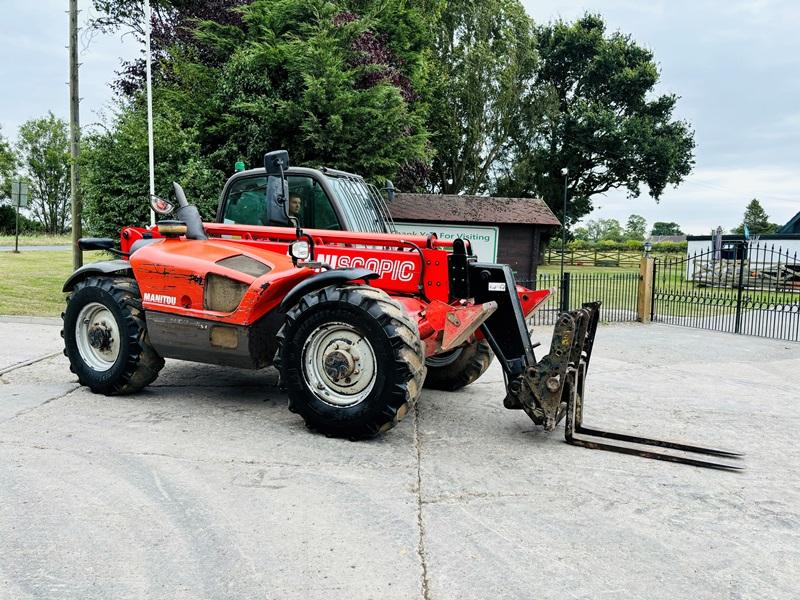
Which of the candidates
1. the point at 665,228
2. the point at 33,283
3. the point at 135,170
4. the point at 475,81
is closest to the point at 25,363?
the point at 135,170

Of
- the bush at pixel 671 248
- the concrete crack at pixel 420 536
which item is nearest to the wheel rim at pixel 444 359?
the concrete crack at pixel 420 536

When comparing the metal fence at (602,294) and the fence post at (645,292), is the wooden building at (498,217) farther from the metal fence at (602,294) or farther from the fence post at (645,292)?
the fence post at (645,292)

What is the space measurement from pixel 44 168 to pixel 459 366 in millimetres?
76365

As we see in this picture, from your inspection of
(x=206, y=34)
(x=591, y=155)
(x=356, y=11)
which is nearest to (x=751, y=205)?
(x=591, y=155)

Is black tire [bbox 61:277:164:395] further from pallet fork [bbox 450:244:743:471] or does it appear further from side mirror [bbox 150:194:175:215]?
pallet fork [bbox 450:244:743:471]

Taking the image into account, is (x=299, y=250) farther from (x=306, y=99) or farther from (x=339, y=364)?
(x=306, y=99)

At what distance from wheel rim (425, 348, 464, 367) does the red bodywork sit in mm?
1035

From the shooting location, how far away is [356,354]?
530 cm

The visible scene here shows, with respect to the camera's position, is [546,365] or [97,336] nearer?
[546,365]

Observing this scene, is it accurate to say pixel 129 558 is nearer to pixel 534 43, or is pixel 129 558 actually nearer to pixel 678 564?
pixel 678 564

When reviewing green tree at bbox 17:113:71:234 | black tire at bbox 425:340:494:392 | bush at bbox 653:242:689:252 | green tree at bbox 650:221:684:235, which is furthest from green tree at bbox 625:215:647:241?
black tire at bbox 425:340:494:392

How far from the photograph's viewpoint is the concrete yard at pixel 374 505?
10.6 feet

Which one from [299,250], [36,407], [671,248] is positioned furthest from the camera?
[671,248]

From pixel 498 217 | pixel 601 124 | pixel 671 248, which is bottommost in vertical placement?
pixel 671 248
